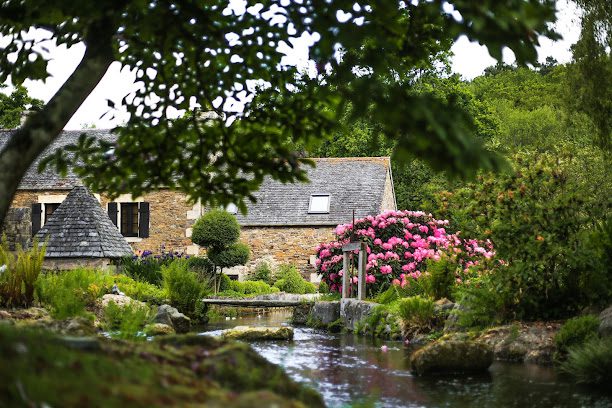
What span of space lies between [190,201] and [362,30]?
2.71 metres

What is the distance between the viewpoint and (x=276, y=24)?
5.78 m

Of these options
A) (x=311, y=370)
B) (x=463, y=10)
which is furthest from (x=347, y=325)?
(x=463, y=10)

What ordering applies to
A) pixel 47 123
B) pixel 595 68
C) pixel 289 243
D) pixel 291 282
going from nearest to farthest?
pixel 47 123 → pixel 595 68 → pixel 291 282 → pixel 289 243

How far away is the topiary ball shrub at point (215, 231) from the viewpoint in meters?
24.6

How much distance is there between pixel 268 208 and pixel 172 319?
15.9 m

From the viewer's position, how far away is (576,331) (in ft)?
29.1

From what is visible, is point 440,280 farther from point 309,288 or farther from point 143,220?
point 143,220

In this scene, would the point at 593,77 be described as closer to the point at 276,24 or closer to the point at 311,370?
the point at 311,370

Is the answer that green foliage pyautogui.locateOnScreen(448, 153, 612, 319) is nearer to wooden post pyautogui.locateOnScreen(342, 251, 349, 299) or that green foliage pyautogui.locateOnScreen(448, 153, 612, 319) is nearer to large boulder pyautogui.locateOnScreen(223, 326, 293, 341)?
large boulder pyautogui.locateOnScreen(223, 326, 293, 341)

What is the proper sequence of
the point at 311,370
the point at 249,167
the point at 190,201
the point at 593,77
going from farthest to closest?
the point at 593,77
the point at 311,370
the point at 190,201
the point at 249,167

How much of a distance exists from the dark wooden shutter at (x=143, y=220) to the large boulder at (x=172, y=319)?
13707mm

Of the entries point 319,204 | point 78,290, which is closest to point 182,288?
point 78,290

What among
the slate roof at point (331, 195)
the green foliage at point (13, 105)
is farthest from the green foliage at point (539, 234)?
the green foliage at point (13, 105)

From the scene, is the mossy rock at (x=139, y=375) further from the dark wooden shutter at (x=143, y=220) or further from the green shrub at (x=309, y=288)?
the dark wooden shutter at (x=143, y=220)
